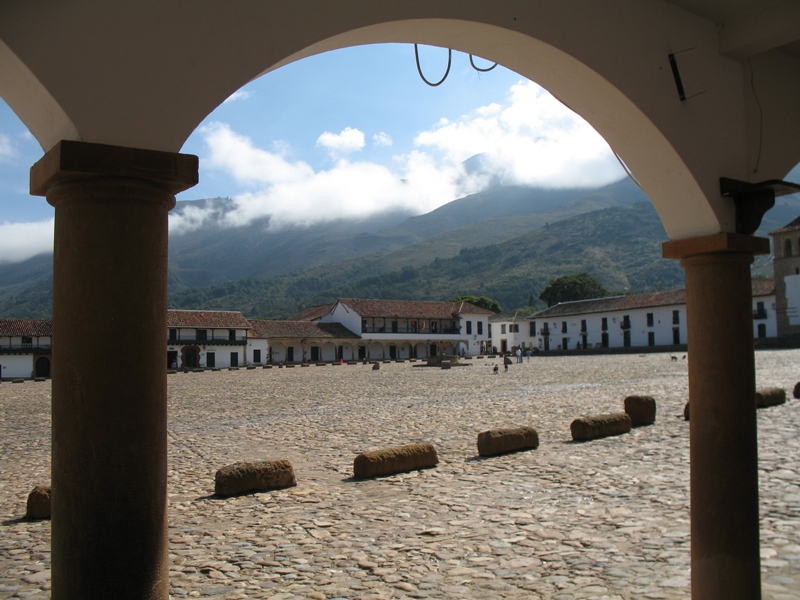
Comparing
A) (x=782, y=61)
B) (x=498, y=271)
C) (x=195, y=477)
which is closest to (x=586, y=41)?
(x=782, y=61)

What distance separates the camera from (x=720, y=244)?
3.61 meters

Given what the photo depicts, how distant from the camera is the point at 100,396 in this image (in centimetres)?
232

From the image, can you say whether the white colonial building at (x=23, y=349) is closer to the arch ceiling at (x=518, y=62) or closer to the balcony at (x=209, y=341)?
the balcony at (x=209, y=341)

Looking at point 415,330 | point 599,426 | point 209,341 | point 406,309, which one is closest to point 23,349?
point 209,341

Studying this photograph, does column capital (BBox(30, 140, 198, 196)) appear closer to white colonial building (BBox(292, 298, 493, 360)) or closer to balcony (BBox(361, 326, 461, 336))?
white colonial building (BBox(292, 298, 493, 360))

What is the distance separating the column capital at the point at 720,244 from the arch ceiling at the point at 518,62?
0.36 ft

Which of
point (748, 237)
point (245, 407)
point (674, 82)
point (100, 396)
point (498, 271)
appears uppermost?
point (498, 271)

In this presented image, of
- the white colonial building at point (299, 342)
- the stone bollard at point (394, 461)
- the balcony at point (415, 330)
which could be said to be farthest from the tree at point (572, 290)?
the stone bollard at point (394, 461)

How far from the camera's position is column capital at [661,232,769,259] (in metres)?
3.61

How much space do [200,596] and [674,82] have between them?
4.26m

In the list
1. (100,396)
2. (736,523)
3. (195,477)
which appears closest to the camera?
(100,396)

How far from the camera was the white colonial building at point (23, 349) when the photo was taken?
1821 inches

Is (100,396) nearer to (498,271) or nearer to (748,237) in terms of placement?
(748,237)

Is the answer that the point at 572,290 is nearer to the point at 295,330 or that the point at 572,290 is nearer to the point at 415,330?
the point at 415,330
